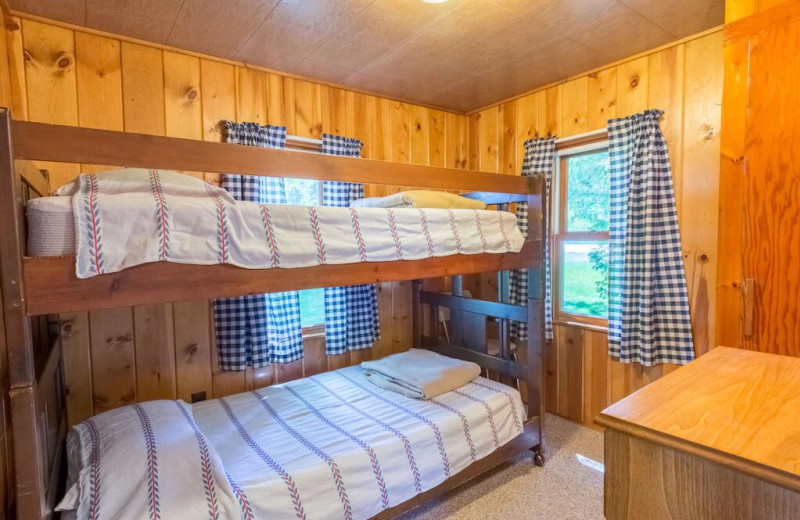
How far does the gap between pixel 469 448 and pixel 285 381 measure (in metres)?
1.22

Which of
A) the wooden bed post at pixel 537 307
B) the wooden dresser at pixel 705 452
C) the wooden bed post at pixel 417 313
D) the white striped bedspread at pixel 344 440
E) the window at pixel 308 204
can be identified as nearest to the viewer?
the wooden dresser at pixel 705 452

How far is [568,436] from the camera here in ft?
8.75

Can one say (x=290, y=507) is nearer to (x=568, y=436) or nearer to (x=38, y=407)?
(x=38, y=407)

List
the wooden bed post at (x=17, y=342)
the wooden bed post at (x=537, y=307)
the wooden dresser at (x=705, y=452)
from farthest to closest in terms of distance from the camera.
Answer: the wooden bed post at (x=537, y=307) < the wooden bed post at (x=17, y=342) < the wooden dresser at (x=705, y=452)

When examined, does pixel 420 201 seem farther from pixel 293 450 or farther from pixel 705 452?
pixel 705 452

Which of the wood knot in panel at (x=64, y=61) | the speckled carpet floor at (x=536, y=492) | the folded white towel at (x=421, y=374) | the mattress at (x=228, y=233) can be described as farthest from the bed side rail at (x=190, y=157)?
the speckled carpet floor at (x=536, y=492)

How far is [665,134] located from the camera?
2.32 meters

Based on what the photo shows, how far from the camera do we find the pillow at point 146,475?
3.95ft

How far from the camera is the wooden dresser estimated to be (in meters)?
0.55

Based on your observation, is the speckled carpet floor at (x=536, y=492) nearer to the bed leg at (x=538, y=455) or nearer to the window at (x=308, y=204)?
the bed leg at (x=538, y=455)

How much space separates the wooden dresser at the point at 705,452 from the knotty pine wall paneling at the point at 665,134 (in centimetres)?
172

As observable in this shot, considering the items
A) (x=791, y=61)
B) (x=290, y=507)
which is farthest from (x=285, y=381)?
(x=791, y=61)

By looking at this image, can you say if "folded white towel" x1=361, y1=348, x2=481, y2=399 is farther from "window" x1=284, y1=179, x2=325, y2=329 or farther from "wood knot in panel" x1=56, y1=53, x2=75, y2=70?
"wood knot in panel" x1=56, y1=53, x2=75, y2=70

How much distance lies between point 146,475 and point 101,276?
2.11 ft
